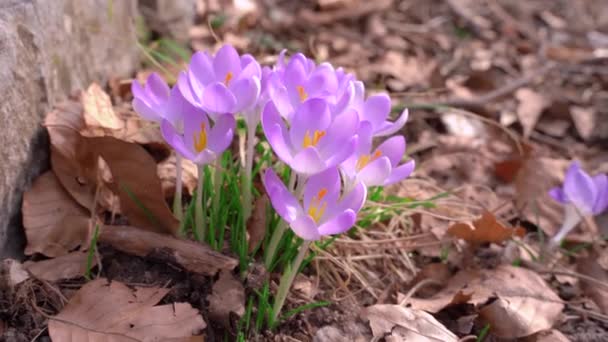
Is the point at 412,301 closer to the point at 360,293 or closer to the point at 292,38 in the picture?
the point at 360,293

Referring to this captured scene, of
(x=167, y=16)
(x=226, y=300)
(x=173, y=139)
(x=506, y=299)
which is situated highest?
(x=173, y=139)

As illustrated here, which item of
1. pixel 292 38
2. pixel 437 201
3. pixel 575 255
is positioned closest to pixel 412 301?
pixel 437 201

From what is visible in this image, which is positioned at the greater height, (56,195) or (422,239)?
(56,195)

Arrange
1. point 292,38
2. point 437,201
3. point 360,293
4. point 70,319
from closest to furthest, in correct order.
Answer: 1. point 70,319
2. point 360,293
3. point 437,201
4. point 292,38

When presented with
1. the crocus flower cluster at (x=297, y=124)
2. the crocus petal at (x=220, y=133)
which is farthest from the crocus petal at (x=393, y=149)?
the crocus petal at (x=220, y=133)

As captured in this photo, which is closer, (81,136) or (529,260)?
(81,136)

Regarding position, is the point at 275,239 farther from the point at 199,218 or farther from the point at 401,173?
the point at 401,173

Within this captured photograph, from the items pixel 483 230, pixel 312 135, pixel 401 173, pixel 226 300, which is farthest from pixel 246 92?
pixel 483 230
